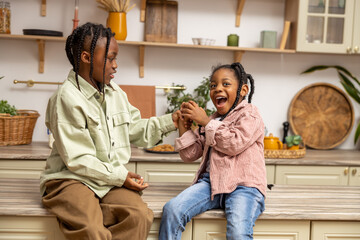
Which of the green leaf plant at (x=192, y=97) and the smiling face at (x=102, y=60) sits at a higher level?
the smiling face at (x=102, y=60)

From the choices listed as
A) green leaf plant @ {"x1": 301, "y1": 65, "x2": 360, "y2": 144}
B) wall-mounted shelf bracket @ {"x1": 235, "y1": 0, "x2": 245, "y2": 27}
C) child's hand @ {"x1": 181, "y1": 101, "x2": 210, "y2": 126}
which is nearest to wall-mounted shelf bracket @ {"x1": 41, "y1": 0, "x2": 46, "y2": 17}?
wall-mounted shelf bracket @ {"x1": 235, "y1": 0, "x2": 245, "y2": 27}

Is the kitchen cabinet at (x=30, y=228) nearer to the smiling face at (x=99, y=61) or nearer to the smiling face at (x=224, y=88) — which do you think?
the smiling face at (x=99, y=61)

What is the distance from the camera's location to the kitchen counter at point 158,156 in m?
2.56

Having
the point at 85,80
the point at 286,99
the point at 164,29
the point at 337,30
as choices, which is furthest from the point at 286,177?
the point at 85,80

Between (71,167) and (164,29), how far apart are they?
171cm

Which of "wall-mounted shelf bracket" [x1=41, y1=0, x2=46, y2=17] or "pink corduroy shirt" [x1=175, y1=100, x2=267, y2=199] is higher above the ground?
"wall-mounted shelf bracket" [x1=41, y1=0, x2=46, y2=17]

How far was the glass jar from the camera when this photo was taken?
286 cm

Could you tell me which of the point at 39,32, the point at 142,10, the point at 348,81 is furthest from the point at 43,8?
the point at 348,81

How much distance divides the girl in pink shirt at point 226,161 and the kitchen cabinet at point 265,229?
0.18 feet

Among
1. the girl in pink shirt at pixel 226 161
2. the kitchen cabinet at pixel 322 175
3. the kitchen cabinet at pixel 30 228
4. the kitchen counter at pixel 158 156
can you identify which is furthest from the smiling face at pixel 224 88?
the kitchen cabinet at pixel 322 175

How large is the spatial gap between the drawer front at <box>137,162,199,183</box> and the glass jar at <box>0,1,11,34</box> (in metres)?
1.25

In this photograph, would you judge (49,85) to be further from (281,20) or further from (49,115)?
(281,20)

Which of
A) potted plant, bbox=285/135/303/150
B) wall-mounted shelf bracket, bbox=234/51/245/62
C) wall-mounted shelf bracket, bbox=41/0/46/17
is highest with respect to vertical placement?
wall-mounted shelf bracket, bbox=41/0/46/17

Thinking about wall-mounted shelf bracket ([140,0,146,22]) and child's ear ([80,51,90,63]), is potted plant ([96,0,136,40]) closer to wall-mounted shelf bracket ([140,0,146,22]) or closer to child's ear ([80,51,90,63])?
wall-mounted shelf bracket ([140,0,146,22])
